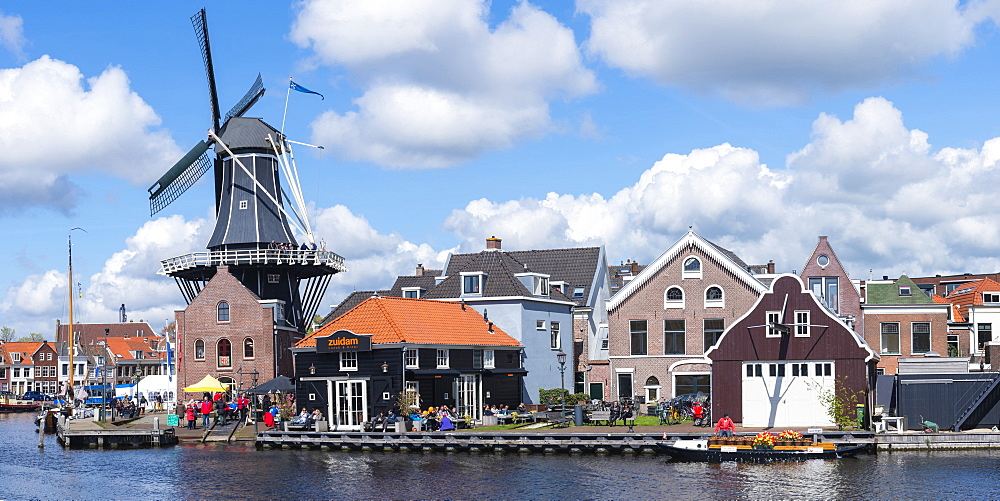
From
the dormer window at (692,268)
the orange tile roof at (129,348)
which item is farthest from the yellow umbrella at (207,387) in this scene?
the orange tile roof at (129,348)

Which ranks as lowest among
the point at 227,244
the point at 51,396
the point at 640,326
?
the point at 51,396

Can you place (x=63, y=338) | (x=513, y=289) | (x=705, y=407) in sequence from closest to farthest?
(x=705, y=407), (x=513, y=289), (x=63, y=338)

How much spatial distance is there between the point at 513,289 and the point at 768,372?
21610mm

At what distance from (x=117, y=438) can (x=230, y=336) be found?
16.2 meters

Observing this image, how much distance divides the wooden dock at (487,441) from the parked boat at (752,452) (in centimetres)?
107

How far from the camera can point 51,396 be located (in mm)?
129000

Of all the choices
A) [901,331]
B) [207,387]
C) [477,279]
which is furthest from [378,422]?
[901,331]

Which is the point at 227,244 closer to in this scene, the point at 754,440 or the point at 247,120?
the point at 247,120

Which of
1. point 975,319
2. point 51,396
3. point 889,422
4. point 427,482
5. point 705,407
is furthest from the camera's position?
point 51,396

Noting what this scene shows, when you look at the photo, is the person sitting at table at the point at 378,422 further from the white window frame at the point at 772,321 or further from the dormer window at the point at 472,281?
the white window frame at the point at 772,321

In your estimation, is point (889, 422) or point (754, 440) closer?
point (754, 440)

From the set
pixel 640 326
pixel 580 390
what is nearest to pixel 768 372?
pixel 640 326

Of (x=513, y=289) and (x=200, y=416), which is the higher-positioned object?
(x=513, y=289)

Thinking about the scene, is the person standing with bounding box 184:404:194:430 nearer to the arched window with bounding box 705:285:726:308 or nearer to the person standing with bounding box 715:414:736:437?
the arched window with bounding box 705:285:726:308
